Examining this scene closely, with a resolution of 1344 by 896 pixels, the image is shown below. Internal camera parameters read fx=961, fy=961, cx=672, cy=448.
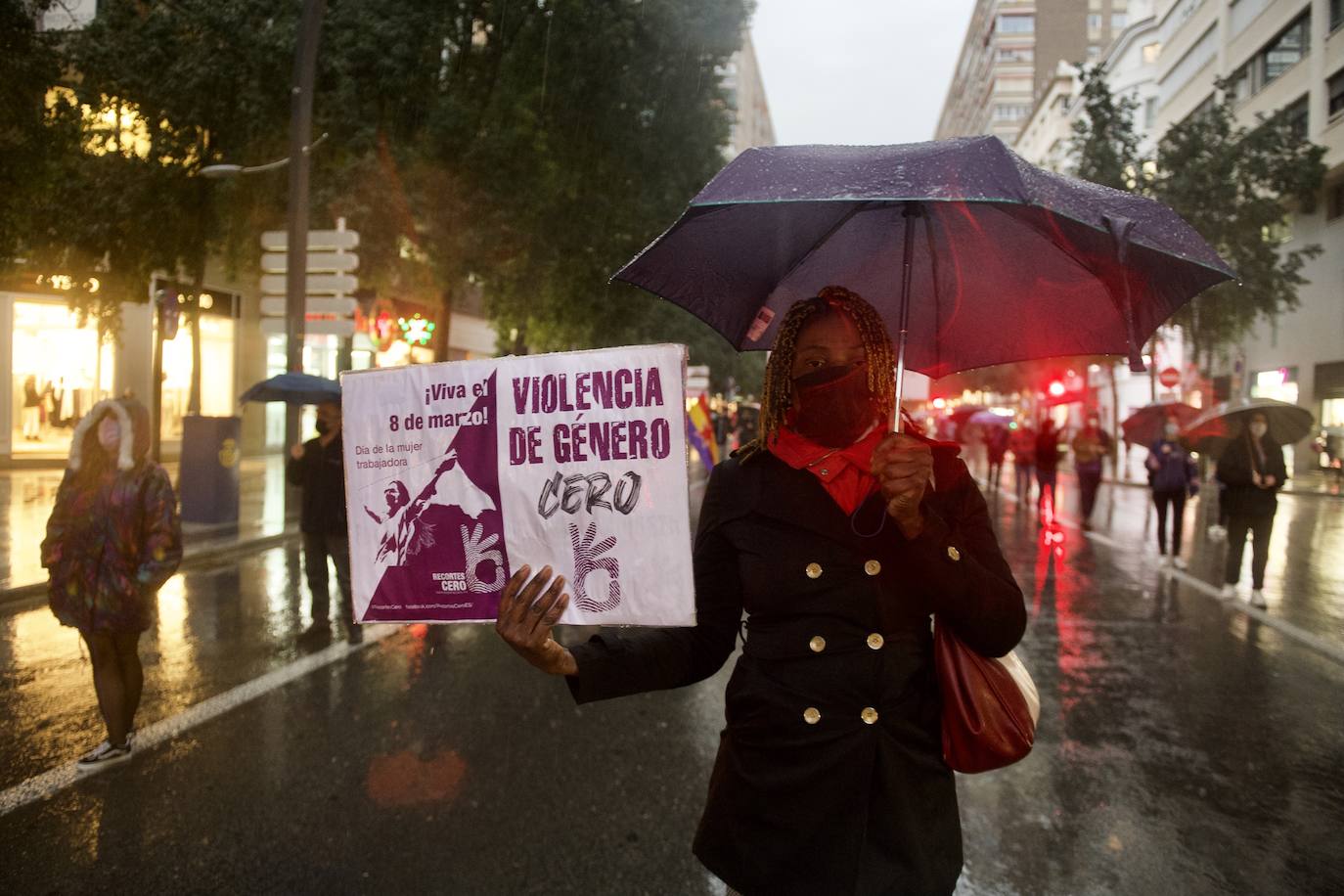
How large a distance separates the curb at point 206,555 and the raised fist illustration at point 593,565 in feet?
30.5

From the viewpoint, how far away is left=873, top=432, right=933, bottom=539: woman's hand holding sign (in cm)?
186

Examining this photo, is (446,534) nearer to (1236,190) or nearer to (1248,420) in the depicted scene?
(1248,420)

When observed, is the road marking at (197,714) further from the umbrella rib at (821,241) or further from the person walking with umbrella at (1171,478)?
the person walking with umbrella at (1171,478)

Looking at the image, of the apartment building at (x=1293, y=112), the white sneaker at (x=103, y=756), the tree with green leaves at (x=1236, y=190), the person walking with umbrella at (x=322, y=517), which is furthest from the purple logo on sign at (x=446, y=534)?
the apartment building at (x=1293, y=112)

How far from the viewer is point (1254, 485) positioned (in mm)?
9414

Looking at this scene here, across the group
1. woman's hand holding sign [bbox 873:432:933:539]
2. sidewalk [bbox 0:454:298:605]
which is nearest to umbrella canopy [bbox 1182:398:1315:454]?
woman's hand holding sign [bbox 873:432:933:539]

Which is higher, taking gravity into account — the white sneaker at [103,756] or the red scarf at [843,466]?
the red scarf at [843,466]

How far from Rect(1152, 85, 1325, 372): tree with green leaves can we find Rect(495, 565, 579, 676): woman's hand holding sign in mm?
27071

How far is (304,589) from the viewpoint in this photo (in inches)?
399

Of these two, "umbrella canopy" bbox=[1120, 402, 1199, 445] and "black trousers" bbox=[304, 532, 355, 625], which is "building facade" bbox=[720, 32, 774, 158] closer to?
"umbrella canopy" bbox=[1120, 402, 1199, 445]

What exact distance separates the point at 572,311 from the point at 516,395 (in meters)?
20.1

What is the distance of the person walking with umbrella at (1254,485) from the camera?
9.37m

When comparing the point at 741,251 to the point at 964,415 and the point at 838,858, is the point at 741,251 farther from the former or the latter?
the point at 964,415

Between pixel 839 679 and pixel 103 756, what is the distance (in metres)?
4.46
